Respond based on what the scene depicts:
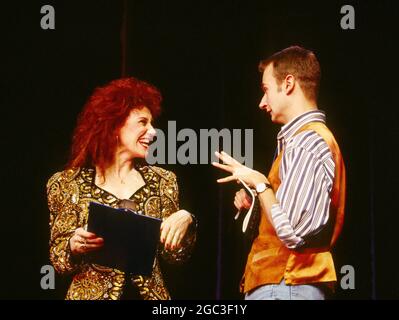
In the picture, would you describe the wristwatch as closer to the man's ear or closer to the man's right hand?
the man's right hand

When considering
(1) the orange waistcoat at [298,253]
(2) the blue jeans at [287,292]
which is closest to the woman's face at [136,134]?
(1) the orange waistcoat at [298,253]

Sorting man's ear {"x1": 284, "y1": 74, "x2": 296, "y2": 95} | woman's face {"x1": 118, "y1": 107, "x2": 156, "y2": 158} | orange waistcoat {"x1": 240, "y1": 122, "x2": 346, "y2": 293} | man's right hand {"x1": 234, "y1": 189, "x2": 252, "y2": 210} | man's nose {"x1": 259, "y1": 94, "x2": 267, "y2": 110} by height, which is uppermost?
man's ear {"x1": 284, "y1": 74, "x2": 296, "y2": 95}

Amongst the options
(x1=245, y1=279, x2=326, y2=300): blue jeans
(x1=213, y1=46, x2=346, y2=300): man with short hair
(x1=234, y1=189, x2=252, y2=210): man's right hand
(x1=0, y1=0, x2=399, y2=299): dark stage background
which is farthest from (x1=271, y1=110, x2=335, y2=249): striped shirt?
(x1=0, y1=0, x2=399, y2=299): dark stage background

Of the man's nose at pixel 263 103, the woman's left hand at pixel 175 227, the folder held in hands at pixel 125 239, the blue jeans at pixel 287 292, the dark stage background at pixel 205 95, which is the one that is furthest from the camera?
the dark stage background at pixel 205 95

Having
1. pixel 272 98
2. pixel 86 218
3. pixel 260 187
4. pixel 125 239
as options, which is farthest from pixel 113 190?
pixel 272 98

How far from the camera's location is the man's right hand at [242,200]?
3213 millimetres

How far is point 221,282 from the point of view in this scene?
3.39 metres

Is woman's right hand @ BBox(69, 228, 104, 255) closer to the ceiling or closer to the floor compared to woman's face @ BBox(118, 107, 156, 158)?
closer to the floor

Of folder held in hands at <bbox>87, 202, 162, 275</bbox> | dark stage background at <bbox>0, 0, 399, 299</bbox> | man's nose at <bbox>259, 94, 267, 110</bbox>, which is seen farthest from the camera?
dark stage background at <bbox>0, 0, 399, 299</bbox>

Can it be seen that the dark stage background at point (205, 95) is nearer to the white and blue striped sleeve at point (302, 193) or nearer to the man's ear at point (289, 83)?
the man's ear at point (289, 83)

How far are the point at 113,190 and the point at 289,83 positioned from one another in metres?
0.89

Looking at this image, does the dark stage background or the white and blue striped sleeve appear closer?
the white and blue striped sleeve

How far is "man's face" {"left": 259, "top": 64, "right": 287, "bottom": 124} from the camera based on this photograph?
323 centimetres

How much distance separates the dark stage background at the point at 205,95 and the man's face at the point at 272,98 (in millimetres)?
138
